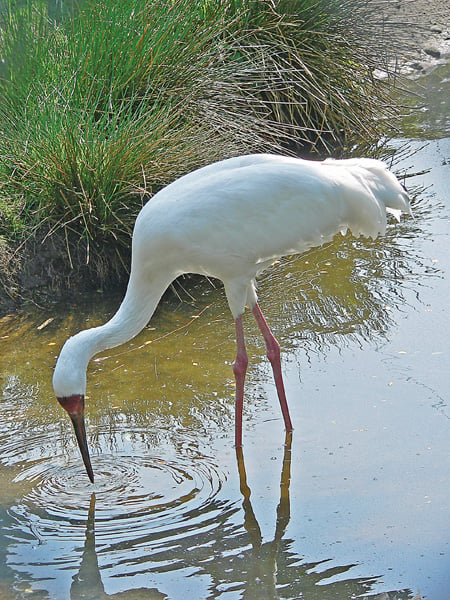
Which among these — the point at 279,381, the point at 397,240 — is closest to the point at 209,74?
the point at 397,240

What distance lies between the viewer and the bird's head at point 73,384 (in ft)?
13.6

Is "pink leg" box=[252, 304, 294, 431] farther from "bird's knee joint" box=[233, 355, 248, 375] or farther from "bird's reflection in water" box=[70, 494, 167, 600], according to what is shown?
"bird's reflection in water" box=[70, 494, 167, 600]

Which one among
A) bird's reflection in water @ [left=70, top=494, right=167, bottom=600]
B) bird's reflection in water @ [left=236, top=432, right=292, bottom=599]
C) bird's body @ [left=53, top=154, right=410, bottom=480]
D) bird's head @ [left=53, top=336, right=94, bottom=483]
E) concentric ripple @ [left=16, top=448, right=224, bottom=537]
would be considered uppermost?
bird's body @ [left=53, top=154, right=410, bottom=480]

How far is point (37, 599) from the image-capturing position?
371 cm

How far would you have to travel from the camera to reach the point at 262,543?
3979mm

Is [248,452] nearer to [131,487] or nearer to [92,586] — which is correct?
[131,487]

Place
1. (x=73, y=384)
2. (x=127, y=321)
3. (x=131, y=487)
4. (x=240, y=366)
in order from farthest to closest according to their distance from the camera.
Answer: (x=240, y=366) → (x=127, y=321) → (x=131, y=487) → (x=73, y=384)

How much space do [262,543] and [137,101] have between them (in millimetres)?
4043

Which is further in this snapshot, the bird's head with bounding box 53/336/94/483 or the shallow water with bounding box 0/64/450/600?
the bird's head with bounding box 53/336/94/483

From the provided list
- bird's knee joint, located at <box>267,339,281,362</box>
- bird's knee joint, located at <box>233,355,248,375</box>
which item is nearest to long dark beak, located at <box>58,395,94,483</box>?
bird's knee joint, located at <box>233,355,248,375</box>

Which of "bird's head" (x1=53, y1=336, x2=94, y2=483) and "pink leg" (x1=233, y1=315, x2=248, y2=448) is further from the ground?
"bird's head" (x1=53, y1=336, x2=94, y2=483)

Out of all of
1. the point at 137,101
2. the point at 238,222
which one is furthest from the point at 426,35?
the point at 238,222

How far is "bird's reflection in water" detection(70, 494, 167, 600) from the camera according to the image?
3670mm

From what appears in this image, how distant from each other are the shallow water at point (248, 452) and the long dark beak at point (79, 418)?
20 cm
